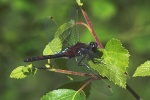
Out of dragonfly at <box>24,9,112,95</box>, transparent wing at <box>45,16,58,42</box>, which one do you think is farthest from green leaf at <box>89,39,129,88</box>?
transparent wing at <box>45,16,58,42</box>

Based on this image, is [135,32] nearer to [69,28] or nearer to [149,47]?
[149,47]

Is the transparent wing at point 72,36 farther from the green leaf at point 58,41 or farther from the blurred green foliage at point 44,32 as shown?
the blurred green foliage at point 44,32

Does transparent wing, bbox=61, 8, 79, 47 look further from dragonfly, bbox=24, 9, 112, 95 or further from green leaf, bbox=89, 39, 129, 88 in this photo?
green leaf, bbox=89, 39, 129, 88

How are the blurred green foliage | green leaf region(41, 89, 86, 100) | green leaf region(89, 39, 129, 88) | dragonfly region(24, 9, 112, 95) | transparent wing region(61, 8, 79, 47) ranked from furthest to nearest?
1. the blurred green foliage
2. transparent wing region(61, 8, 79, 47)
3. dragonfly region(24, 9, 112, 95)
4. green leaf region(41, 89, 86, 100)
5. green leaf region(89, 39, 129, 88)

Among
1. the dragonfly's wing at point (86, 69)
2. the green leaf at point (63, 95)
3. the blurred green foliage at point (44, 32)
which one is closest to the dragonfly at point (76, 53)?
the dragonfly's wing at point (86, 69)

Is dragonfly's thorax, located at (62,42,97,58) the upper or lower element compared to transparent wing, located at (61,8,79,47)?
lower

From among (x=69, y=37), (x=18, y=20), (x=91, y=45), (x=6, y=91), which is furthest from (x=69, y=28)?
(x=18, y=20)
